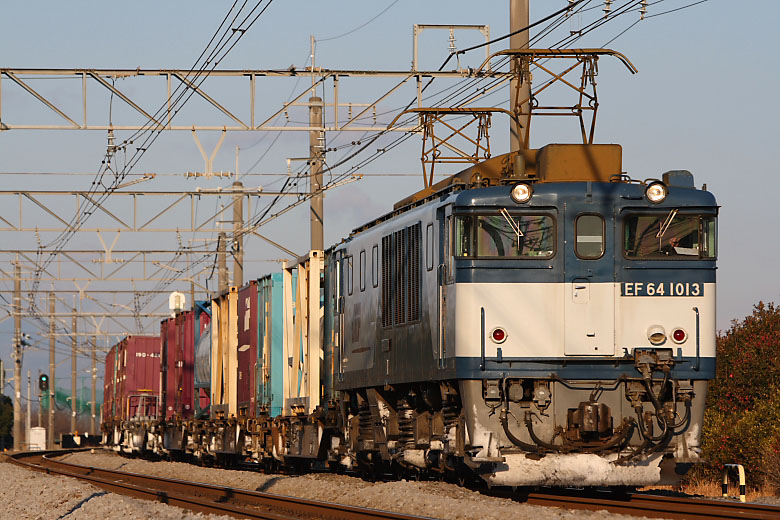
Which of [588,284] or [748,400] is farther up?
[588,284]

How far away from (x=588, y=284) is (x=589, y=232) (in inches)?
27.9

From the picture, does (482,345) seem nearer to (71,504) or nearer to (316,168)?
(71,504)

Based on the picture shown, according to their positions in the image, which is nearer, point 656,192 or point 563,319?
point 563,319

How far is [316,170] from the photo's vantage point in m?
30.2

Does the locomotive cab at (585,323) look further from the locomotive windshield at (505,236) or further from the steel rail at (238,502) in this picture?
the steel rail at (238,502)

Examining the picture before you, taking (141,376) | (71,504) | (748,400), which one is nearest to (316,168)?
(748,400)

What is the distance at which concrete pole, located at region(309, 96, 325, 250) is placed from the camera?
95.4ft

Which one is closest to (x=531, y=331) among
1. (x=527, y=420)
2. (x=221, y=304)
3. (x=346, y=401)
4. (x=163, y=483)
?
(x=527, y=420)

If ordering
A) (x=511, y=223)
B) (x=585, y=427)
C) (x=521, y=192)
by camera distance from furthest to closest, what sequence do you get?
1. (x=511, y=223)
2. (x=521, y=192)
3. (x=585, y=427)

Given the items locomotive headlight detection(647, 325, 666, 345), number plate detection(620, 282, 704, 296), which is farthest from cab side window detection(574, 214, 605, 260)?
locomotive headlight detection(647, 325, 666, 345)

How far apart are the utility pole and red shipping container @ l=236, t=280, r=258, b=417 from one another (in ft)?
6.43

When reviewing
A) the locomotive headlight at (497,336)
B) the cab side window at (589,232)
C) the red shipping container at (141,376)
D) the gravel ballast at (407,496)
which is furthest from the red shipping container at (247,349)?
the red shipping container at (141,376)

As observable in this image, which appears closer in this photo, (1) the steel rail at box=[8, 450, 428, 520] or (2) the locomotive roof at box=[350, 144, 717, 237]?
(1) the steel rail at box=[8, 450, 428, 520]

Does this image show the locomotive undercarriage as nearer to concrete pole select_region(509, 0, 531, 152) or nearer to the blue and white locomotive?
the blue and white locomotive
